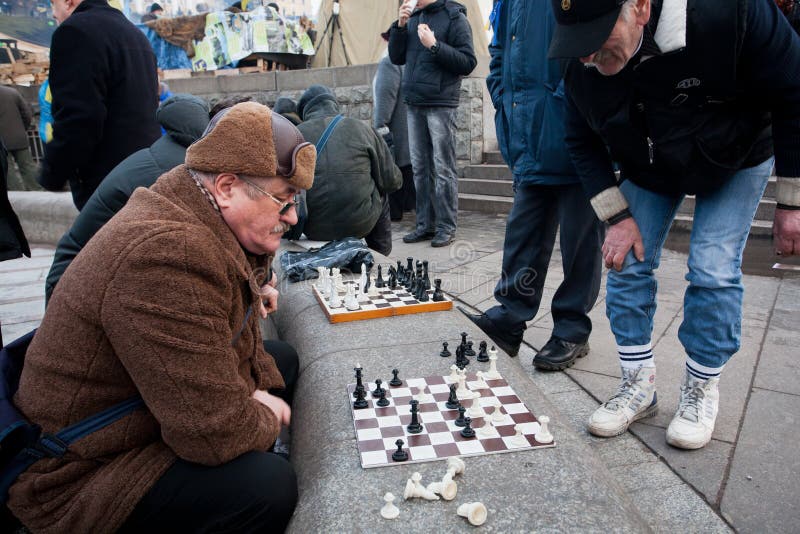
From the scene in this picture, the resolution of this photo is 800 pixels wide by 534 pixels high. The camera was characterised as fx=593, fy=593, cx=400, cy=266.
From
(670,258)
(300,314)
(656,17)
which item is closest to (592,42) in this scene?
(656,17)

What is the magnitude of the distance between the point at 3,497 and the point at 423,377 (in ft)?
4.68

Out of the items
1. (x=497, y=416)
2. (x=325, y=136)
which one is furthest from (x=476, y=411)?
(x=325, y=136)

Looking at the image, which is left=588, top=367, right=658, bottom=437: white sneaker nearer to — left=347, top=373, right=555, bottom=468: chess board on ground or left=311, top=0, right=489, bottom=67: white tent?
left=347, top=373, right=555, bottom=468: chess board on ground

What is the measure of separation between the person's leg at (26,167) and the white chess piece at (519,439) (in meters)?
9.95

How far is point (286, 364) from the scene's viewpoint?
2.66 m

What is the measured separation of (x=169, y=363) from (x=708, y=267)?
6.53 feet

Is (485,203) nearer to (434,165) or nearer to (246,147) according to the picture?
(434,165)

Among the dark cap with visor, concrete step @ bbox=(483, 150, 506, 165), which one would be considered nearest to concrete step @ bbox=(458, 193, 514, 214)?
concrete step @ bbox=(483, 150, 506, 165)

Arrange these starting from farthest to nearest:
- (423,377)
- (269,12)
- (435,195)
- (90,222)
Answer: (269,12) → (435,195) → (90,222) → (423,377)

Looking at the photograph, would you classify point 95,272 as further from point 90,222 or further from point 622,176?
point 622,176

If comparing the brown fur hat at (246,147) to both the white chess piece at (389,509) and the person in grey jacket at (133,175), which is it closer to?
the white chess piece at (389,509)

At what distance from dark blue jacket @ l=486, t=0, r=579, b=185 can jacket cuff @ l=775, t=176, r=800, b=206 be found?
3.45 feet

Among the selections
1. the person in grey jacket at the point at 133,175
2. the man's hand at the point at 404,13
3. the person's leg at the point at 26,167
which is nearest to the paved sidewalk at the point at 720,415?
the person in grey jacket at the point at 133,175

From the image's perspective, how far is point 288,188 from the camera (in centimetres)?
184
